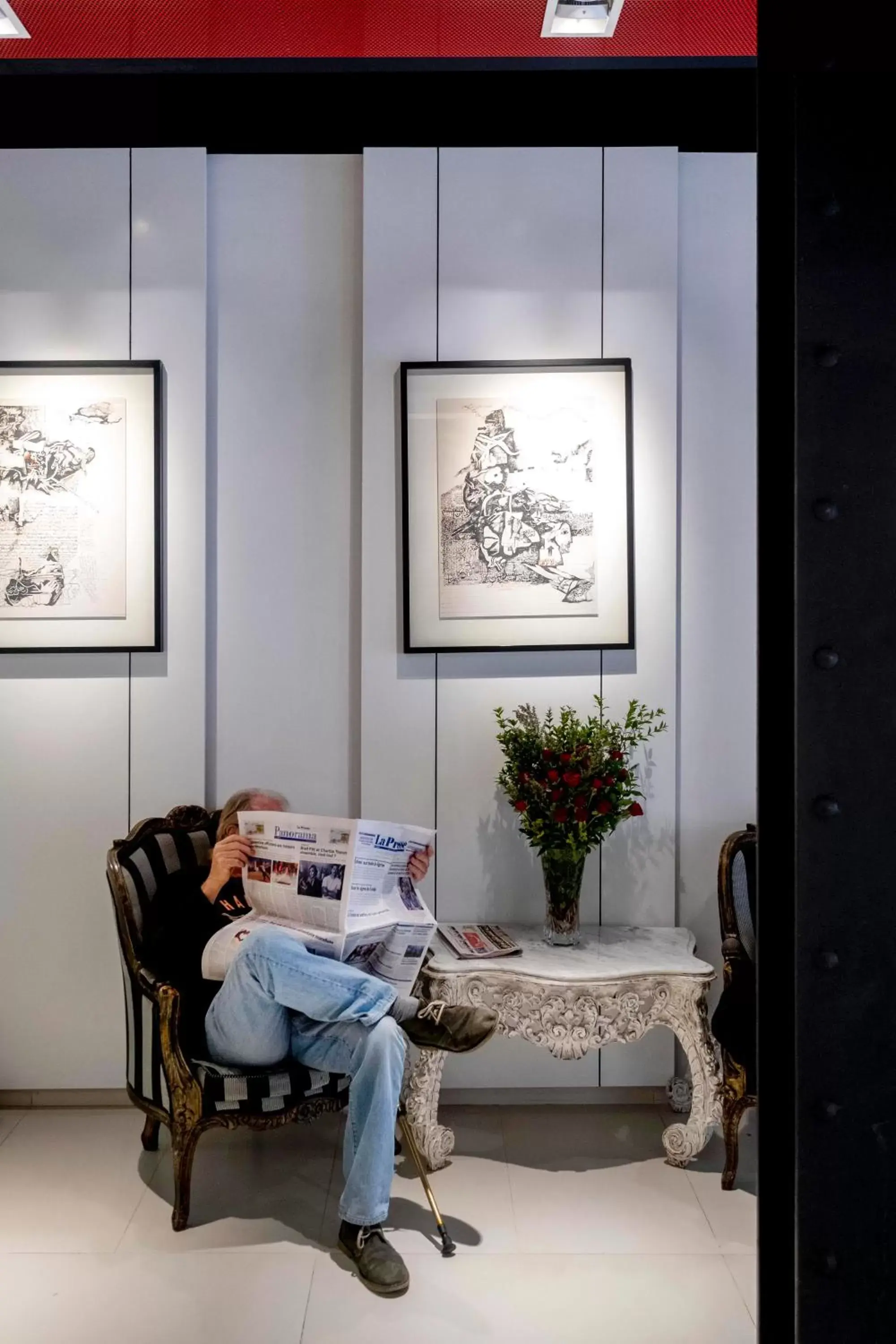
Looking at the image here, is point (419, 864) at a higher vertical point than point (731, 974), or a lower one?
higher

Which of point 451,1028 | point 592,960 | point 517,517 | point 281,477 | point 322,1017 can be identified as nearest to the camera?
point 322,1017

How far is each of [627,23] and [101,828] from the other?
269cm

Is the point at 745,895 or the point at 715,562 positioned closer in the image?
the point at 745,895

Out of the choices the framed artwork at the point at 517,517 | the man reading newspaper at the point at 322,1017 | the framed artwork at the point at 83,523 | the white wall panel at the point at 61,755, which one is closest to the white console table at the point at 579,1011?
the man reading newspaper at the point at 322,1017

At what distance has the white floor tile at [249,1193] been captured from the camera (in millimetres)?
2395

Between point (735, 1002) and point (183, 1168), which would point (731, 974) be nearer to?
point (735, 1002)

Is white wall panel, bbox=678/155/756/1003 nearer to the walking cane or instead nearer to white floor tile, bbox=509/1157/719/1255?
white floor tile, bbox=509/1157/719/1255

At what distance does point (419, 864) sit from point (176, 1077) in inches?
32.1

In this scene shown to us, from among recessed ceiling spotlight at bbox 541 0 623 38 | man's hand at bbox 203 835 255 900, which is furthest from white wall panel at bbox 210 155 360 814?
recessed ceiling spotlight at bbox 541 0 623 38

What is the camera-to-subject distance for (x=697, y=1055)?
2709mm

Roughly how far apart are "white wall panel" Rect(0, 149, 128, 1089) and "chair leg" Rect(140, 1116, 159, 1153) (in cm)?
33

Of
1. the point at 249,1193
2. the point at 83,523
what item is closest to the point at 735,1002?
the point at 249,1193

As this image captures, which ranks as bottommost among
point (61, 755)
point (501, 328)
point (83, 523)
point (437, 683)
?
point (61, 755)

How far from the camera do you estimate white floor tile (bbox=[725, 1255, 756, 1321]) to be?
2.17m
